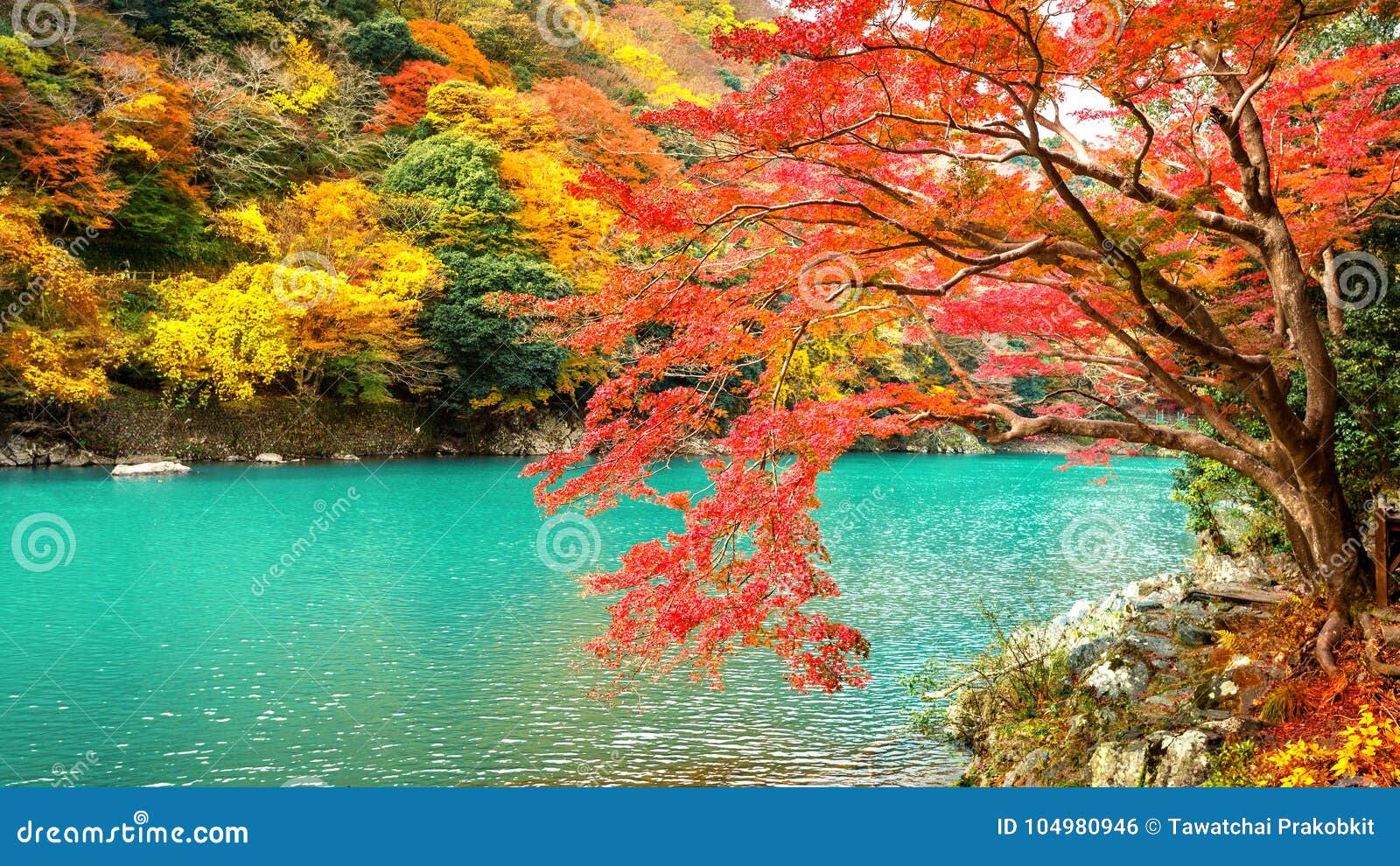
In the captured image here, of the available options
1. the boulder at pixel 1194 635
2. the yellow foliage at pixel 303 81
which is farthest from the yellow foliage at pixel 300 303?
the boulder at pixel 1194 635

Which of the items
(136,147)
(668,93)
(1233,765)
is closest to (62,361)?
(136,147)

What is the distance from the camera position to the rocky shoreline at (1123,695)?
5.09 metres

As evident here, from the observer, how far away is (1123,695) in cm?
598

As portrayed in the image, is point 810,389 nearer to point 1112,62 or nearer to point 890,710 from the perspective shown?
point 890,710

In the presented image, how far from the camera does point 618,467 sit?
590cm

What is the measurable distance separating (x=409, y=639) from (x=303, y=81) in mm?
24698

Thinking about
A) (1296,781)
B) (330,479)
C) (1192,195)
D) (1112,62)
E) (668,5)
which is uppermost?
(668,5)

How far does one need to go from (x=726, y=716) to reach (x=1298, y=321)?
4.48m

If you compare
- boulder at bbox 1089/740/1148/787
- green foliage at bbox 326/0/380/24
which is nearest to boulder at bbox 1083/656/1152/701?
boulder at bbox 1089/740/1148/787

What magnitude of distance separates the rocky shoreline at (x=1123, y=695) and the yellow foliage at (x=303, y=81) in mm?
26161

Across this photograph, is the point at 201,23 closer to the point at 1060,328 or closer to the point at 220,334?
the point at 220,334

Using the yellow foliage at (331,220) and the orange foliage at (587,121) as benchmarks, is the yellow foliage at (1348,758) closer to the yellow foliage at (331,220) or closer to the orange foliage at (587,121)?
the yellow foliage at (331,220)

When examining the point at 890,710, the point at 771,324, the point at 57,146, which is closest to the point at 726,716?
the point at 890,710

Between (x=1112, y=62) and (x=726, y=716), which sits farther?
(x=726, y=716)
